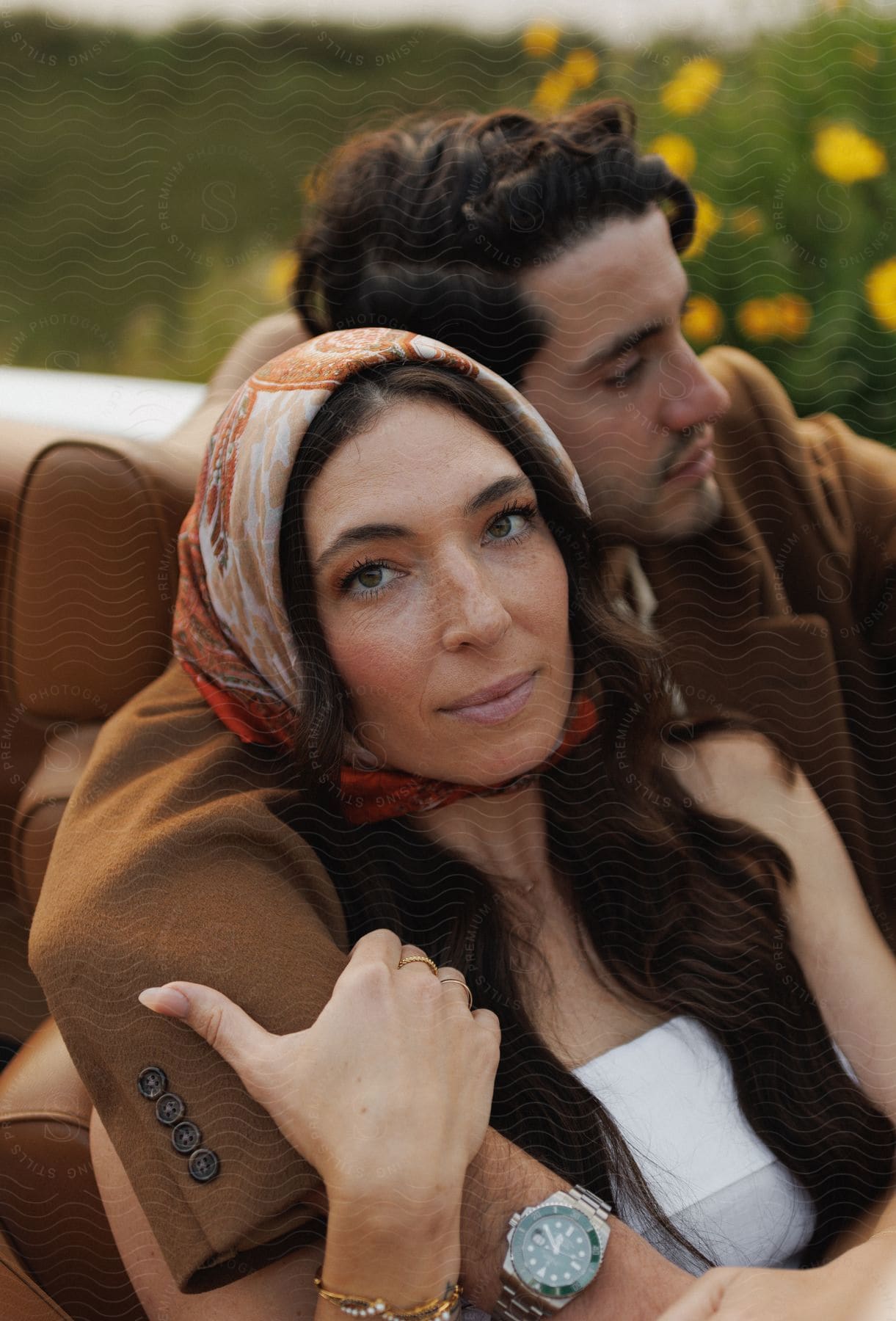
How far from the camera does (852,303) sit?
1.47m

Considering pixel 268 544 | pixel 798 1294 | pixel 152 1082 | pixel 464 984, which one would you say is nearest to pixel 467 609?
pixel 268 544

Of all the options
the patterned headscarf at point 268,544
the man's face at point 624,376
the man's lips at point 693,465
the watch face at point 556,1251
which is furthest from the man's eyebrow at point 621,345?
the watch face at point 556,1251

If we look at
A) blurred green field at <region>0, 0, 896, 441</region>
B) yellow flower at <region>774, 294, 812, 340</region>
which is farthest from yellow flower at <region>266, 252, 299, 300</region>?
yellow flower at <region>774, 294, 812, 340</region>

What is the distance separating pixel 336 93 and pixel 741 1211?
1231 mm

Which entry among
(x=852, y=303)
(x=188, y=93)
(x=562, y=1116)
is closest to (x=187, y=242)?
(x=188, y=93)

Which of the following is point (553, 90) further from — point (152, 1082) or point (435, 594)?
point (152, 1082)

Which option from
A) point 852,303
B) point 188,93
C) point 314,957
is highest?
point 188,93

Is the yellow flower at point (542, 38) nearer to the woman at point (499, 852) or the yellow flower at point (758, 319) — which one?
the yellow flower at point (758, 319)

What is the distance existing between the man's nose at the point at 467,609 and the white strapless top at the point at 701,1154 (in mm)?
331

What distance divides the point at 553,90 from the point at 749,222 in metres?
0.32

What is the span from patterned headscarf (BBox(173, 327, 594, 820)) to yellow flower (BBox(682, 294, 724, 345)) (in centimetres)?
73

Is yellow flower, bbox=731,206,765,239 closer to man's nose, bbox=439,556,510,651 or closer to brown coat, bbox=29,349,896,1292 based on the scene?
brown coat, bbox=29,349,896,1292

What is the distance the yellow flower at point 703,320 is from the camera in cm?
157

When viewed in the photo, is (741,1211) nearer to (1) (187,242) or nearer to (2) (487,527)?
(2) (487,527)
